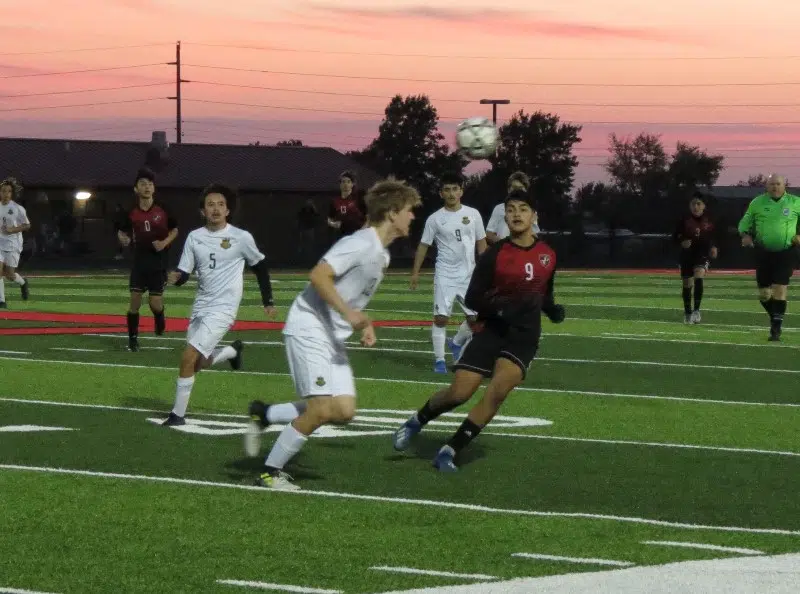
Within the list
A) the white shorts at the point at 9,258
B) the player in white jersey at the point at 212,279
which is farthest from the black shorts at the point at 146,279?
the white shorts at the point at 9,258

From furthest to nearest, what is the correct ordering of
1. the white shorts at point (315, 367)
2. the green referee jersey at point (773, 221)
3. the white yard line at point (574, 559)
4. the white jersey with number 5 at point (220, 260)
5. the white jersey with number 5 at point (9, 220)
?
the white jersey with number 5 at point (9, 220)
the green referee jersey at point (773, 221)
the white jersey with number 5 at point (220, 260)
the white shorts at point (315, 367)
the white yard line at point (574, 559)

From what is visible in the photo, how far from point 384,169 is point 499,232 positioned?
102 m

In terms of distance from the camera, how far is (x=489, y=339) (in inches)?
432

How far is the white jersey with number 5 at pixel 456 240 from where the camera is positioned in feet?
58.5

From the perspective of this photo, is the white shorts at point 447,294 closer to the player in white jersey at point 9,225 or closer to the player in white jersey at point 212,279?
the player in white jersey at point 212,279

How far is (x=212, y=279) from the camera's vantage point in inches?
527

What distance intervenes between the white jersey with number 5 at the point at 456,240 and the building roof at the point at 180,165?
5317cm

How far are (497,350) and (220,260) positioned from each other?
3.29 m

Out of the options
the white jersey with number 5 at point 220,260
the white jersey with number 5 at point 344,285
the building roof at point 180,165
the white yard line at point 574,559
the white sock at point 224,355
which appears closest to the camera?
the white yard line at point 574,559

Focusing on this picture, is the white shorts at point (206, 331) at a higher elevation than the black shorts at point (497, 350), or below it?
below

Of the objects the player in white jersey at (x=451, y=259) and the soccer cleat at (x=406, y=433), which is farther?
the player in white jersey at (x=451, y=259)

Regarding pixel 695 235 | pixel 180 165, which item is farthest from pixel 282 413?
pixel 180 165

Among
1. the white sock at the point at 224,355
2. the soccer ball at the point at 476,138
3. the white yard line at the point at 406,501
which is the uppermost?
the soccer ball at the point at 476,138

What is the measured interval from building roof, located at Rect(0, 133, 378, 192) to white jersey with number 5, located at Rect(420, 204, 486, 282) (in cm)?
5317
